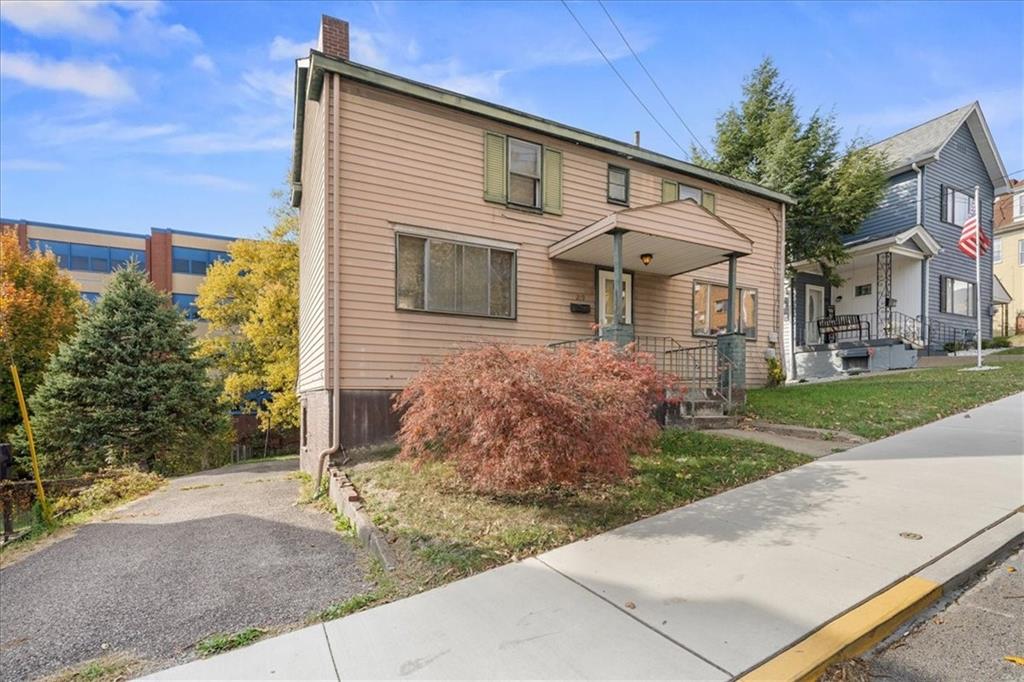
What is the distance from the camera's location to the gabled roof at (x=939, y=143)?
60.3 feet

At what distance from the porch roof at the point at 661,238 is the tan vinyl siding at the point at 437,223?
2.11 feet

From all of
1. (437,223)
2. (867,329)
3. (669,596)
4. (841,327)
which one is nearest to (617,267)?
(437,223)

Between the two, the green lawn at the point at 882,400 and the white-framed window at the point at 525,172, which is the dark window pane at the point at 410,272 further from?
the green lawn at the point at 882,400

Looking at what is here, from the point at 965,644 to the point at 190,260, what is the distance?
135 feet

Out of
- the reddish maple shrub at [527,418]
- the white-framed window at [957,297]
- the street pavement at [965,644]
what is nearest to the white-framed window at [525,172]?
the reddish maple shrub at [527,418]

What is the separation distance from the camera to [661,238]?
9.17 meters

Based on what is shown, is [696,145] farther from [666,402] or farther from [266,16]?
[266,16]

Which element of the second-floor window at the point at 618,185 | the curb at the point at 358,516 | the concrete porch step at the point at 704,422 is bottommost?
the curb at the point at 358,516

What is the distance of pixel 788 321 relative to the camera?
17.6 m

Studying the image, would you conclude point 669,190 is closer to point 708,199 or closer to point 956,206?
point 708,199

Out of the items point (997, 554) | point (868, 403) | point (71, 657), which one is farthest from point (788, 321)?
point (71, 657)

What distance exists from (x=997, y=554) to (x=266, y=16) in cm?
1104

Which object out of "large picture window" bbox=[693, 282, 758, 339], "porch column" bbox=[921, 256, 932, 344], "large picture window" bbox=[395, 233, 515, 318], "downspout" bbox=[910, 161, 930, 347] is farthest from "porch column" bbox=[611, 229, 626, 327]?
"porch column" bbox=[921, 256, 932, 344]

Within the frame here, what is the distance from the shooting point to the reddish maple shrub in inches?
185
